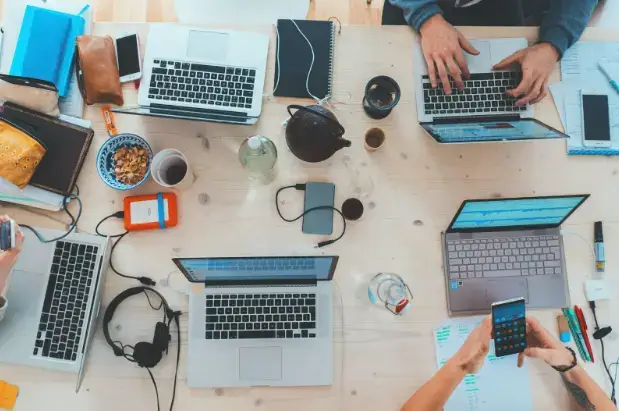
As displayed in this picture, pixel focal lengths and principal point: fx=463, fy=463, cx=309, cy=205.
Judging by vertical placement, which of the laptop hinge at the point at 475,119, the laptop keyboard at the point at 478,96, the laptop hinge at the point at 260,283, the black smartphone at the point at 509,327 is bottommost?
the black smartphone at the point at 509,327

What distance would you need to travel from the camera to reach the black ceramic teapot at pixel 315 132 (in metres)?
1.06

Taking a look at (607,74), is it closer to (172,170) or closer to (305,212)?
(305,212)

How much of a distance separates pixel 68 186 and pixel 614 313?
1453 millimetres

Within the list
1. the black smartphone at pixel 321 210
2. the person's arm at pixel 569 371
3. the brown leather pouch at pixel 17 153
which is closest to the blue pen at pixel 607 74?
the person's arm at pixel 569 371

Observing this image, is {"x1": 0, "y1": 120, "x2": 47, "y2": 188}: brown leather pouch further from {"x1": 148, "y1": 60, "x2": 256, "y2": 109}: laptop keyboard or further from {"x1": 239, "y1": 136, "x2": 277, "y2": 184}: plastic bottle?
{"x1": 239, "y1": 136, "x2": 277, "y2": 184}: plastic bottle

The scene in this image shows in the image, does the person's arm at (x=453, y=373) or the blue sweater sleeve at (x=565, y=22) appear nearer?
the person's arm at (x=453, y=373)

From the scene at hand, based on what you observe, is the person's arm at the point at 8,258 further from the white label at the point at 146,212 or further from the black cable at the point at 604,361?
the black cable at the point at 604,361

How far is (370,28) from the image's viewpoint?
4.30 ft

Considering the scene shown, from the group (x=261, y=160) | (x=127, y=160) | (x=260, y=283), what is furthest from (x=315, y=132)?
(x=127, y=160)

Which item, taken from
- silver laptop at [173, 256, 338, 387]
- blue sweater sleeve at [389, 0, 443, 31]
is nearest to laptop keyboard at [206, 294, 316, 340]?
silver laptop at [173, 256, 338, 387]

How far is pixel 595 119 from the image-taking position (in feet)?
4.13

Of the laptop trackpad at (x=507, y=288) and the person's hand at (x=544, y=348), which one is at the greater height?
the laptop trackpad at (x=507, y=288)

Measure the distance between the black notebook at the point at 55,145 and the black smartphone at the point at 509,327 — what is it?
1.10 m

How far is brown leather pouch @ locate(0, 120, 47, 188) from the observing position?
1.13 meters
